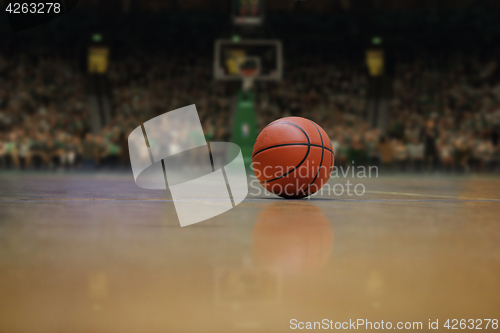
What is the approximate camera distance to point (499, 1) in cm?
1914

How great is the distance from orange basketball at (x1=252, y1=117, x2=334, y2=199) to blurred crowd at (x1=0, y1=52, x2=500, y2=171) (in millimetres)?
9564

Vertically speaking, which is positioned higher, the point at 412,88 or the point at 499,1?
the point at 499,1

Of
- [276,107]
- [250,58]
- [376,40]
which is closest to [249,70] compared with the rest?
[250,58]

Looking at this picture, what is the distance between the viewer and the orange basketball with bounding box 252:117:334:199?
17.3 ft

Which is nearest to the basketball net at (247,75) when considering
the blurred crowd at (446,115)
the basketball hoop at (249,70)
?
the basketball hoop at (249,70)

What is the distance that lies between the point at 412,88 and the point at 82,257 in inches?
786

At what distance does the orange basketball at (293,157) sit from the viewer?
528 cm

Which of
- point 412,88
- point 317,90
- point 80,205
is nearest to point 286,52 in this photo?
point 317,90

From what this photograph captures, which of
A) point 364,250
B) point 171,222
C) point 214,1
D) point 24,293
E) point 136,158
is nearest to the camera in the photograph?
point 24,293

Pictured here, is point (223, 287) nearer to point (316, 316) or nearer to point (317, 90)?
point (316, 316)

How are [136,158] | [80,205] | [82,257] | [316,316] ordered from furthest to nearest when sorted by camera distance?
[136,158] < [80,205] < [82,257] < [316,316]

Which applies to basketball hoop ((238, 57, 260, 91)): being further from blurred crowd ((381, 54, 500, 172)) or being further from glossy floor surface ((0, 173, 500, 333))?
glossy floor surface ((0, 173, 500, 333))

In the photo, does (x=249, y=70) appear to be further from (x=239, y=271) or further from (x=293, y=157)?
(x=239, y=271)

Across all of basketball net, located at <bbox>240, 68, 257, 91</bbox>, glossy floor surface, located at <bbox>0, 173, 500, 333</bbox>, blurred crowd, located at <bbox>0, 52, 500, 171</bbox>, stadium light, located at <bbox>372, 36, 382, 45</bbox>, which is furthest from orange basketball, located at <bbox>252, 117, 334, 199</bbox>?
stadium light, located at <bbox>372, 36, 382, 45</bbox>
